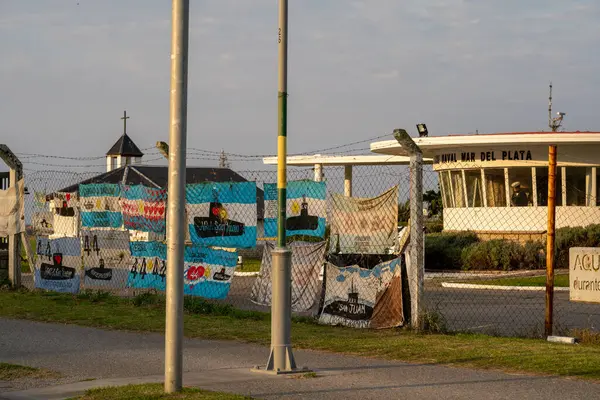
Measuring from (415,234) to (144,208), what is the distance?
22.3ft

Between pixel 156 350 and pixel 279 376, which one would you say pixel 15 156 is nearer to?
pixel 156 350

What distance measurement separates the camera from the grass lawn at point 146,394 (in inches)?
343

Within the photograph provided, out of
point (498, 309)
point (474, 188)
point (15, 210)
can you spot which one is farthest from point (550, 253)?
point (474, 188)

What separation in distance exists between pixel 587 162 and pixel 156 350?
29.4 metres

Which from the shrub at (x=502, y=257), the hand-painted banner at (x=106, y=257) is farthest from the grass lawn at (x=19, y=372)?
the shrub at (x=502, y=257)

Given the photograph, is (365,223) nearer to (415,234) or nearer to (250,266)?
(415,234)

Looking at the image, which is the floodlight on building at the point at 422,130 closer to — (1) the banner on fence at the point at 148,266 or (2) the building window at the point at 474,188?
(2) the building window at the point at 474,188

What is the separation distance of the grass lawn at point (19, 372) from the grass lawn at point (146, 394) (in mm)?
1474

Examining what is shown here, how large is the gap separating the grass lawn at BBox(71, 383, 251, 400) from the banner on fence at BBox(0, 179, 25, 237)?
39.9ft

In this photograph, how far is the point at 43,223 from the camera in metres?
21.3

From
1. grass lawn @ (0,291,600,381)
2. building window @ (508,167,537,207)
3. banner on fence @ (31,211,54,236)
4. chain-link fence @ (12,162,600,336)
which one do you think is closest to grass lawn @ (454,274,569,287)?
chain-link fence @ (12,162,600,336)

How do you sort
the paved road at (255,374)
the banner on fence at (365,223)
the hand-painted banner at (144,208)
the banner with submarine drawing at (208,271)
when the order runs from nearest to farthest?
the paved road at (255,374) → the banner on fence at (365,223) → the banner with submarine drawing at (208,271) → the hand-painted banner at (144,208)

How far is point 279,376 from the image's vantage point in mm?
10125

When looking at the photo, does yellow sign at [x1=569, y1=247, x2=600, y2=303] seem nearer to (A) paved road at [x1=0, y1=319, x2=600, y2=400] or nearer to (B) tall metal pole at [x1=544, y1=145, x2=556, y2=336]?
(B) tall metal pole at [x1=544, y1=145, x2=556, y2=336]
